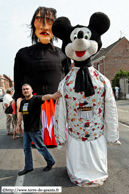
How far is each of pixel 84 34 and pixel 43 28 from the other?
154 centimetres

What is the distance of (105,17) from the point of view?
2.33 meters

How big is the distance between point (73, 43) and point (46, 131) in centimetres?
218

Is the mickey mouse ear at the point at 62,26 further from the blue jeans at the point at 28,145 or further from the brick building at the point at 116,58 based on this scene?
the brick building at the point at 116,58

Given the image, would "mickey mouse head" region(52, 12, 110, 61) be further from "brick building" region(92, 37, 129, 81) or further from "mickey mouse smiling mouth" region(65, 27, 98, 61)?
"brick building" region(92, 37, 129, 81)

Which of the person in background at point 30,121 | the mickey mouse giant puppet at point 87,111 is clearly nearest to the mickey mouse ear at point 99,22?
the mickey mouse giant puppet at point 87,111

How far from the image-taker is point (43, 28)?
3.51 metres

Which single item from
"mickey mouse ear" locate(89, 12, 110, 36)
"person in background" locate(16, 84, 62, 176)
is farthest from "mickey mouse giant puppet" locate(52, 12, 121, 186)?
"person in background" locate(16, 84, 62, 176)

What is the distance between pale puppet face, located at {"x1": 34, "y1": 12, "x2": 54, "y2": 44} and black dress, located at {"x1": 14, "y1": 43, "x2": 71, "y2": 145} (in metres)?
0.16

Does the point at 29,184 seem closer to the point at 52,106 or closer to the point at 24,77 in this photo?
the point at 52,106

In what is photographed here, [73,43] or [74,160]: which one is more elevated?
[73,43]

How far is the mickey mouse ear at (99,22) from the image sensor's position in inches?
91.7

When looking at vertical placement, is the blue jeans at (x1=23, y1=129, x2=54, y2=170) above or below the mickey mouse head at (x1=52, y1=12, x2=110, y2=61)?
below

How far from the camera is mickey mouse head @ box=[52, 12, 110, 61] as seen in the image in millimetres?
2234

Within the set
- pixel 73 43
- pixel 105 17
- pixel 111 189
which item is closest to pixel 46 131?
pixel 111 189
